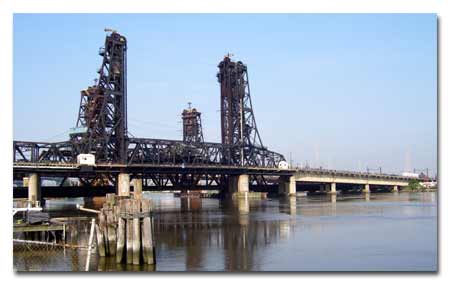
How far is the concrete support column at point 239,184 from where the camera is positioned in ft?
363

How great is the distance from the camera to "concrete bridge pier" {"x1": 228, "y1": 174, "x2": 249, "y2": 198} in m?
110

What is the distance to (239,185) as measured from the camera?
4400 inches

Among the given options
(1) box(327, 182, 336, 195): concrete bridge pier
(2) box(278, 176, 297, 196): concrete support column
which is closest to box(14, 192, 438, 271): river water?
(2) box(278, 176, 297, 196): concrete support column

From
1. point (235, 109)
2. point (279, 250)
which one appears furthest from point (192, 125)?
point (279, 250)

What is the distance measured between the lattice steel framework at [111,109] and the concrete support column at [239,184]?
90.5 feet

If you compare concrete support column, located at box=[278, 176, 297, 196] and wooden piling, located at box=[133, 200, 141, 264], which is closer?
wooden piling, located at box=[133, 200, 141, 264]

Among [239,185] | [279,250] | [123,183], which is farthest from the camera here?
[239,185]

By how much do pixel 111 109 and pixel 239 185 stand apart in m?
31.7

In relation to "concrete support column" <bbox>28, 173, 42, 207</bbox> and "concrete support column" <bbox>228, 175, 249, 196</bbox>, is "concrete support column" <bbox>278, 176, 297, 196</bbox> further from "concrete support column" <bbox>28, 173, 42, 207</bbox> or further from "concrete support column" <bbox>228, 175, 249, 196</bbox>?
"concrete support column" <bbox>28, 173, 42, 207</bbox>

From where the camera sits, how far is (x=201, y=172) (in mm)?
103062

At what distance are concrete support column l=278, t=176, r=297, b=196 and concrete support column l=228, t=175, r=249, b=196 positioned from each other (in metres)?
13.6

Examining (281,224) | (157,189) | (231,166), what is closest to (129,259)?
(281,224)

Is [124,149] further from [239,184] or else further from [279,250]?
[279,250]

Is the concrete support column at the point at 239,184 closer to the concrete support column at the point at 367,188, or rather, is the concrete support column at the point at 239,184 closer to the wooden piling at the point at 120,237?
the concrete support column at the point at 367,188
